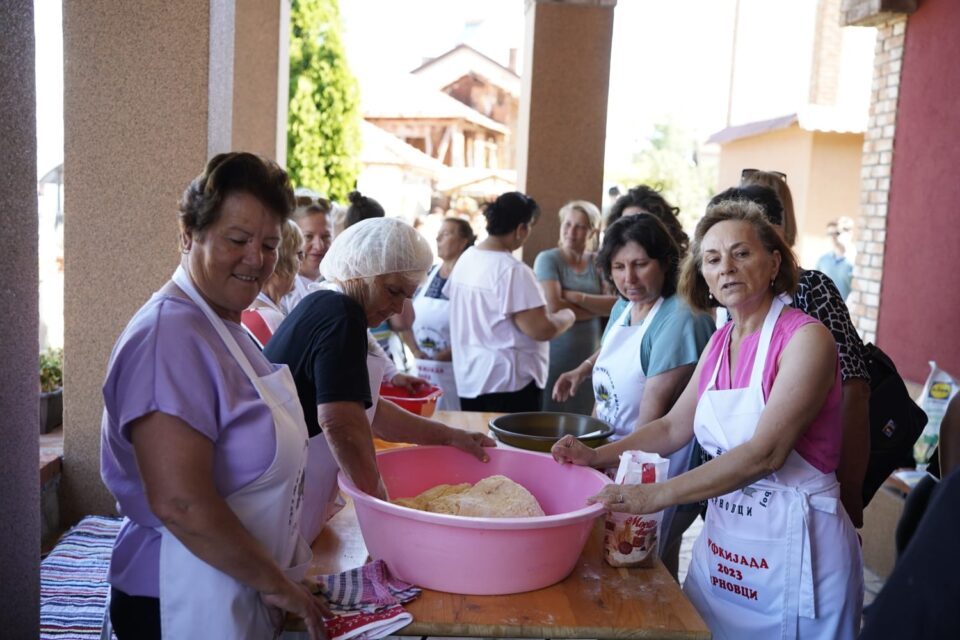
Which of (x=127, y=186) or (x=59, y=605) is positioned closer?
(x=59, y=605)

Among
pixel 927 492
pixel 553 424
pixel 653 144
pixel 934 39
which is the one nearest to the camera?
pixel 927 492

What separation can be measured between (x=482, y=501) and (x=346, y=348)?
20.0 inches

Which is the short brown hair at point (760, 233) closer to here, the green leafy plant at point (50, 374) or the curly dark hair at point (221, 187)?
the curly dark hair at point (221, 187)

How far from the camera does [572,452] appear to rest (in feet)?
7.61

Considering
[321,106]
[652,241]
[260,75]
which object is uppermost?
[321,106]

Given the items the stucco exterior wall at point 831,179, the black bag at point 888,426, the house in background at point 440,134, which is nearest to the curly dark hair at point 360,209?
the black bag at point 888,426

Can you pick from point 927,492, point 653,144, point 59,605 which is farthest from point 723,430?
point 653,144

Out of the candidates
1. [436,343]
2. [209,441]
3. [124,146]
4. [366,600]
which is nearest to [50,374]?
[124,146]

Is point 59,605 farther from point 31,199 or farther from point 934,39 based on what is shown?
point 934,39

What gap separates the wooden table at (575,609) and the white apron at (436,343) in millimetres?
2845

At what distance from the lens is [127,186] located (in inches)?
133

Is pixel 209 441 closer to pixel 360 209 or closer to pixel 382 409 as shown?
pixel 382 409

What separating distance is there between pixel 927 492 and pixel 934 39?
Result: 4.26 m

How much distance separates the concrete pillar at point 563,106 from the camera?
5.89 metres
